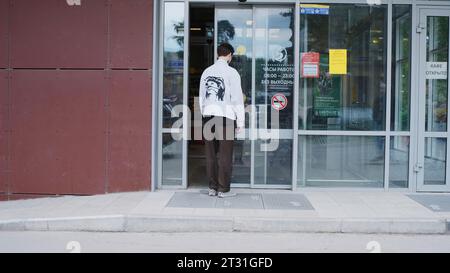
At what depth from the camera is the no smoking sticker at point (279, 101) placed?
8805mm

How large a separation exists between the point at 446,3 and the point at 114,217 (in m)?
5.92

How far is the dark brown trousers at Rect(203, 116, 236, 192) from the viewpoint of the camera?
796 cm

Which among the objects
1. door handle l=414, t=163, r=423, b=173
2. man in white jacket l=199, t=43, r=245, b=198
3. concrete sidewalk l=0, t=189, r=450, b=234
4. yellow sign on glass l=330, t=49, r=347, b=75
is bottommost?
concrete sidewalk l=0, t=189, r=450, b=234

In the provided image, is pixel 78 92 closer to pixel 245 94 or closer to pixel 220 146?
pixel 220 146

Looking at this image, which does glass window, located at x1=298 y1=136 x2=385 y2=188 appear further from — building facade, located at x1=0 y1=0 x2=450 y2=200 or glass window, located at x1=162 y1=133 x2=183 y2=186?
glass window, located at x1=162 y1=133 x2=183 y2=186

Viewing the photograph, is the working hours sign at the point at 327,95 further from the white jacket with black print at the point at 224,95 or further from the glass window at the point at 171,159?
the glass window at the point at 171,159

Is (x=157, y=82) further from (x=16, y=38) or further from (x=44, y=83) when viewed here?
(x=16, y=38)

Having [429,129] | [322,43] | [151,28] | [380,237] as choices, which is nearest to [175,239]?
[380,237]

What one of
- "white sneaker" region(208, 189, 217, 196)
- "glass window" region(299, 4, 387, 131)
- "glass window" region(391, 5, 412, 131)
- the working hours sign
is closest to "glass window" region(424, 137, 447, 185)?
"glass window" region(391, 5, 412, 131)

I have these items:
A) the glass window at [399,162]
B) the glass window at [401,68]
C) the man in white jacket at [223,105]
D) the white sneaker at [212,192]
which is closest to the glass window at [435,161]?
the glass window at [399,162]

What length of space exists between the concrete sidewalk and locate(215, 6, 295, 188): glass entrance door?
130cm

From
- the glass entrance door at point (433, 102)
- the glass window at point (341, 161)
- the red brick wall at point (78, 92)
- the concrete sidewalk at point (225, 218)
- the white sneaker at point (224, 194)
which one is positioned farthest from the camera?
the glass window at point (341, 161)

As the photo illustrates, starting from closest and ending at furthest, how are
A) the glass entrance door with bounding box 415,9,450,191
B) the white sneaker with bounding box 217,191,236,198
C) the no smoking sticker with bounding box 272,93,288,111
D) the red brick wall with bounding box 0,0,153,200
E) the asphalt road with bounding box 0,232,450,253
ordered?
the asphalt road with bounding box 0,232,450,253 → the white sneaker with bounding box 217,191,236,198 → the red brick wall with bounding box 0,0,153,200 → the glass entrance door with bounding box 415,9,450,191 → the no smoking sticker with bounding box 272,93,288,111

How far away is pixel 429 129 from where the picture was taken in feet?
28.5
